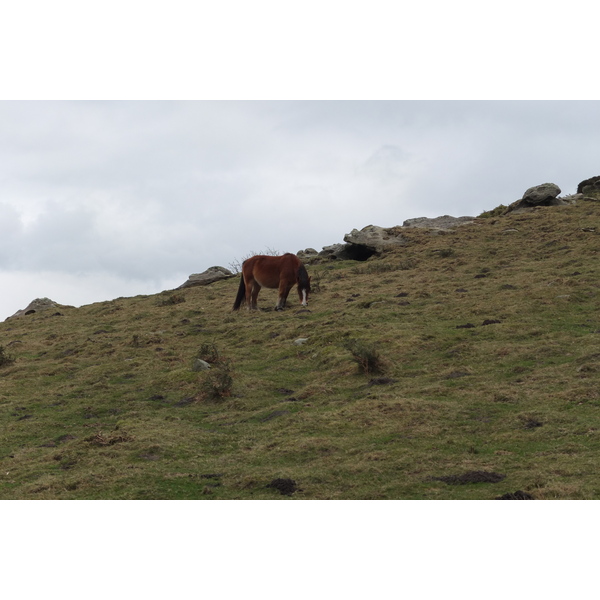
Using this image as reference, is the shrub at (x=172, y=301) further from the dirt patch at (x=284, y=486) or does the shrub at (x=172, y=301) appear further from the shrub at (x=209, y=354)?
the dirt patch at (x=284, y=486)

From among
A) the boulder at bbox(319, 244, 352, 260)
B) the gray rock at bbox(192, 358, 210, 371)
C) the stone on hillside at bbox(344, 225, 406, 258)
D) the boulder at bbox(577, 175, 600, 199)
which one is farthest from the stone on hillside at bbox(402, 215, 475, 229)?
the gray rock at bbox(192, 358, 210, 371)

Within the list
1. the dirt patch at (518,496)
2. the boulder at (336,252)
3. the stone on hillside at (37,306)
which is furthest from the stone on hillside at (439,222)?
the dirt patch at (518,496)

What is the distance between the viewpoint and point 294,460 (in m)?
11.4

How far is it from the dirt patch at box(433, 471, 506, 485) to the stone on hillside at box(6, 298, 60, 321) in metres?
32.8

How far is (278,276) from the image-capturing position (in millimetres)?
26094

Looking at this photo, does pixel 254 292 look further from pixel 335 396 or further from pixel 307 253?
pixel 307 253

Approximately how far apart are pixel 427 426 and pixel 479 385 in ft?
8.68

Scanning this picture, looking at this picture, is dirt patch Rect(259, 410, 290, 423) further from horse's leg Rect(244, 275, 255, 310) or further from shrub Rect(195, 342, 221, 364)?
horse's leg Rect(244, 275, 255, 310)

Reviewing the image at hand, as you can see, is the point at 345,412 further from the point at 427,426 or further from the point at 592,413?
the point at 592,413

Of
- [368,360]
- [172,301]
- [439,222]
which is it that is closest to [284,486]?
[368,360]

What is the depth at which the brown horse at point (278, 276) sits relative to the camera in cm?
2577

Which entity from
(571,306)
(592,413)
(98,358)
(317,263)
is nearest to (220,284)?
(317,263)

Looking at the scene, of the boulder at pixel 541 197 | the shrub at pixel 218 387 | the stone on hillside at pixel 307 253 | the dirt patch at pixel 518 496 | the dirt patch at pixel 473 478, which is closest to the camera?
the dirt patch at pixel 518 496

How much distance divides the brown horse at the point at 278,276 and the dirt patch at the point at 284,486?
1582cm
